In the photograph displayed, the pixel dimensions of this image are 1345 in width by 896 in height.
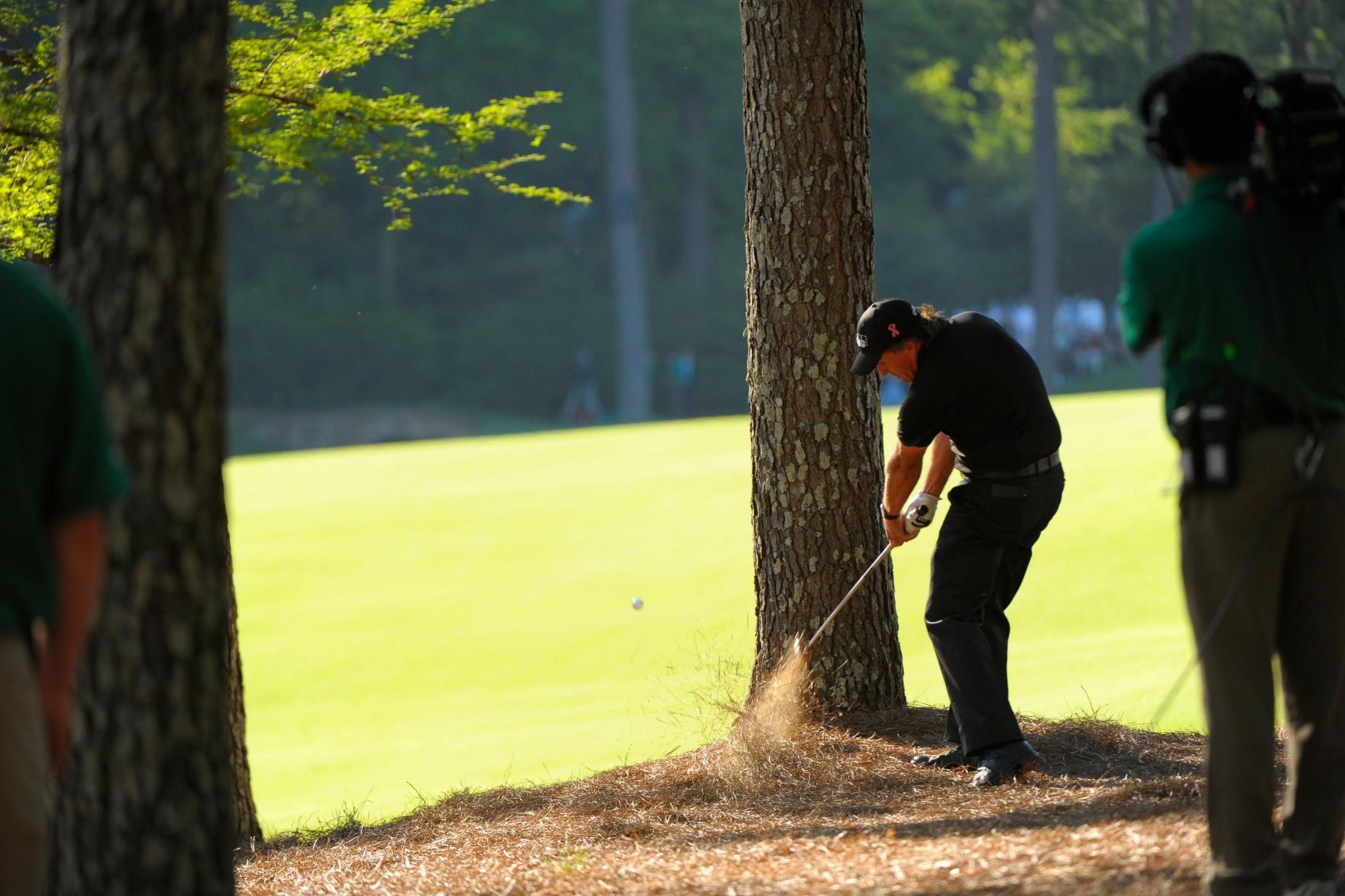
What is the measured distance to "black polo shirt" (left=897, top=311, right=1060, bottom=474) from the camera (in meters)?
6.06

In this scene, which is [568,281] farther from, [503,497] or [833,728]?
[833,728]

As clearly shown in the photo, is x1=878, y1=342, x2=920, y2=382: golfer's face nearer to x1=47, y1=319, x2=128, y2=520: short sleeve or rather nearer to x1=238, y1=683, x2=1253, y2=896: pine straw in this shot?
x1=238, y1=683, x2=1253, y2=896: pine straw

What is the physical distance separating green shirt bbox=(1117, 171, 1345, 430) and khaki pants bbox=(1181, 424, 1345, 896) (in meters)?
0.15

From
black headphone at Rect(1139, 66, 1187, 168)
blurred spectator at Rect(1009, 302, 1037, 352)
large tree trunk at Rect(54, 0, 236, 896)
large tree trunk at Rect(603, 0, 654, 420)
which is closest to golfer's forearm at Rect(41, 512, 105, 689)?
large tree trunk at Rect(54, 0, 236, 896)

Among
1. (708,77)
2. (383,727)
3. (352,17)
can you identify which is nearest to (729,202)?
(708,77)

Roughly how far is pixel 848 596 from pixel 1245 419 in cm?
329

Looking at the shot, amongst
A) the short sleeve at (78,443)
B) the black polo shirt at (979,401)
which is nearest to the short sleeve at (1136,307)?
the black polo shirt at (979,401)

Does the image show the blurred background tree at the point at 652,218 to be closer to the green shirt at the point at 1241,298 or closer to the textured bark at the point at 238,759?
the textured bark at the point at 238,759

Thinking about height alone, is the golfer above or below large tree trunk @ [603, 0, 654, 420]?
below

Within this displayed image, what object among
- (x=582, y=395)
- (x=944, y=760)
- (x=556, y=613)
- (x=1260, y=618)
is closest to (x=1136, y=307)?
(x=1260, y=618)

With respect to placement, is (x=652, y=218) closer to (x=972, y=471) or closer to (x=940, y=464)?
(x=940, y=464)

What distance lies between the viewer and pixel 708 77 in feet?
186

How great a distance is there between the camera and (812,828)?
572cm

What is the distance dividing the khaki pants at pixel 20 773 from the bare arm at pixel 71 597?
5 cm
